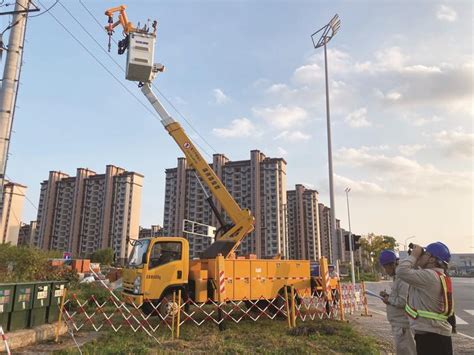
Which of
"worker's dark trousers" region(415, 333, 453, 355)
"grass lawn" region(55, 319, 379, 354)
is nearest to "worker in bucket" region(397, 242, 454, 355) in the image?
"worker's dark trousers" region(415, 333, 453, 355)

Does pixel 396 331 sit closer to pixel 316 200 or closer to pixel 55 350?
pixel 55 350

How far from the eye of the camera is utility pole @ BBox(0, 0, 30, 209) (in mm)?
12391

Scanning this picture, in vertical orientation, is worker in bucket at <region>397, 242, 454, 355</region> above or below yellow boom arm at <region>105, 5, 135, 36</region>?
below

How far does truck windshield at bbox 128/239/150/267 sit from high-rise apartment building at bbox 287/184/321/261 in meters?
85.1

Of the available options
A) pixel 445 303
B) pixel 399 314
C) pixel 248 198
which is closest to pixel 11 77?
pixel 399 314

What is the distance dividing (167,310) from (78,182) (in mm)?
90320

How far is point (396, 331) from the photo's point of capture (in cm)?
553

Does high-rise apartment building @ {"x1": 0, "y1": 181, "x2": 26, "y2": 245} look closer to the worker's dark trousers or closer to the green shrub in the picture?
the green shrub

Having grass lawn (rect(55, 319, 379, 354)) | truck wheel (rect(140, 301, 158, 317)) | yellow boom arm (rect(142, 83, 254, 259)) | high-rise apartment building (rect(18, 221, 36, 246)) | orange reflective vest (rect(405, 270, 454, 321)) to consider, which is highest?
high-rise apartment building (rect(18, 221, 36, 246))

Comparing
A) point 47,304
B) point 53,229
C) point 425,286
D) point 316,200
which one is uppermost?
point 316,200

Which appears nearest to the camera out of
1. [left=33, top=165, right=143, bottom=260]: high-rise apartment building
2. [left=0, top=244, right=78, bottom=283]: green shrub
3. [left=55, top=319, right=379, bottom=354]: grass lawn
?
[left=55, top=319, right=379, bottom=354]: grass lawn

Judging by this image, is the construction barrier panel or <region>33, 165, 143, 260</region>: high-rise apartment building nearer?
the construction barrier panel

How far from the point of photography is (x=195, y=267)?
11.9 m

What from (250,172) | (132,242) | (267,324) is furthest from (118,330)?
(250,172)
